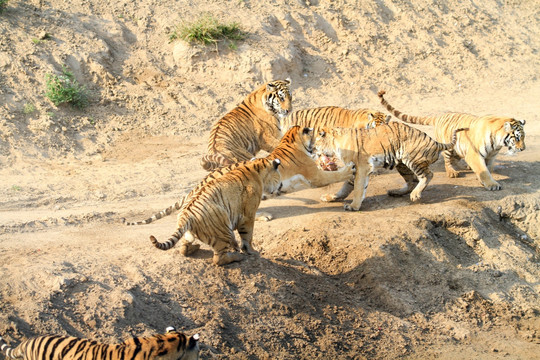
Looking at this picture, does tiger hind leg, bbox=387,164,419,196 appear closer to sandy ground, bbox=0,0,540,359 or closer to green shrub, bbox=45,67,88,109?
sandy ground, bbox=0,0,540,359

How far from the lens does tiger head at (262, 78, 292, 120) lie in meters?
8.39

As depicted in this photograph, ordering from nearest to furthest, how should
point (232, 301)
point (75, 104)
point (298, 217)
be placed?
point (232, 301)
point (298, 217)
point (75, 104)

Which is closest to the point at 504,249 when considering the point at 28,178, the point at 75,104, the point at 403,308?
the point at 403,308

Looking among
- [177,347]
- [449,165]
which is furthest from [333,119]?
[177,347]

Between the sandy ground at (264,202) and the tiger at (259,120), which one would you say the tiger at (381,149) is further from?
the tiger at (259,120)

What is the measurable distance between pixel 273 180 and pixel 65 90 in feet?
17.0

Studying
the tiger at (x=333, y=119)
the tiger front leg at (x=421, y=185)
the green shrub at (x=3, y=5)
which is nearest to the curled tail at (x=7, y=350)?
the tiger at (x=333, y=119)

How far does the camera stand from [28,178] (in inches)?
332

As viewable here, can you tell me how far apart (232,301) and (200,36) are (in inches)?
300

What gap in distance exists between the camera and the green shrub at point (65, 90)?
10.1 m

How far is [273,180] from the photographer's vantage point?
645 centimetres

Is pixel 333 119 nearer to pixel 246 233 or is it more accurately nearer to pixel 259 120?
pixel 259 120

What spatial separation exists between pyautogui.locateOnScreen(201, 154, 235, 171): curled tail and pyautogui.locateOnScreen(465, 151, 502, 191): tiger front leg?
126 inches

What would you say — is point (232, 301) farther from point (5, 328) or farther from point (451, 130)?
point (451, 130)
